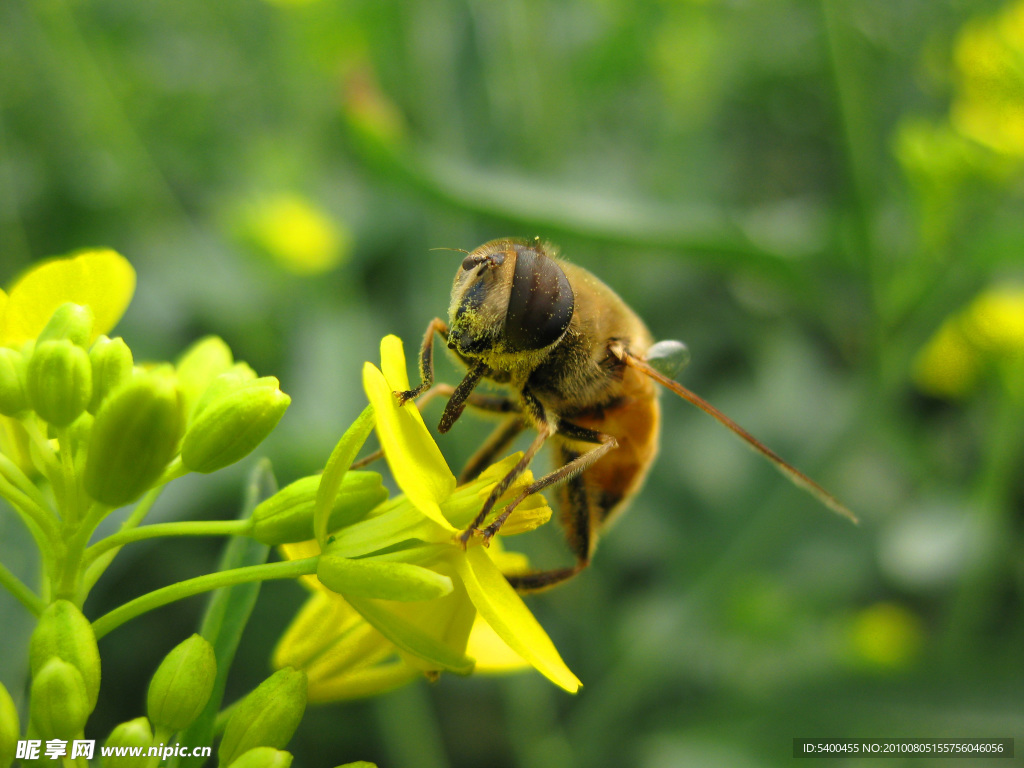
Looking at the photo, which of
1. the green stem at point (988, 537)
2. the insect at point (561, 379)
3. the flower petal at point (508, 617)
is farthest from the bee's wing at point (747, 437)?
the green stem at point (988, 537)

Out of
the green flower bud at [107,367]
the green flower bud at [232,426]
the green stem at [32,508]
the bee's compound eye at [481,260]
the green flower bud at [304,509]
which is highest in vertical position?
the bee's compound eye at [481,260]

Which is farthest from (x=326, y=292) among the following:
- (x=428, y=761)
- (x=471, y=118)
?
(x=428, y=761)

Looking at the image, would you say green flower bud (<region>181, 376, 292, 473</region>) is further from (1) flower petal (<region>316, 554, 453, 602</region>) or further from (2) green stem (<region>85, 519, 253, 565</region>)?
(1) flower petal (<region>316, 554, 453, 602</region>)

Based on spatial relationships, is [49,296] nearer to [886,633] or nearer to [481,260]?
[481,260]

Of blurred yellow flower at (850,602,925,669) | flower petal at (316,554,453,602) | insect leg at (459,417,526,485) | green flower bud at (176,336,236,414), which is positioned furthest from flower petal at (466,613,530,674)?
blurred yellow flower at (850,602,925,669)

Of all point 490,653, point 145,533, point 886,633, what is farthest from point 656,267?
point 145,533

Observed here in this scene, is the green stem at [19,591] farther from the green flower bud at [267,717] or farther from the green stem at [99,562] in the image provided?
the green flower bud at [267,717]
